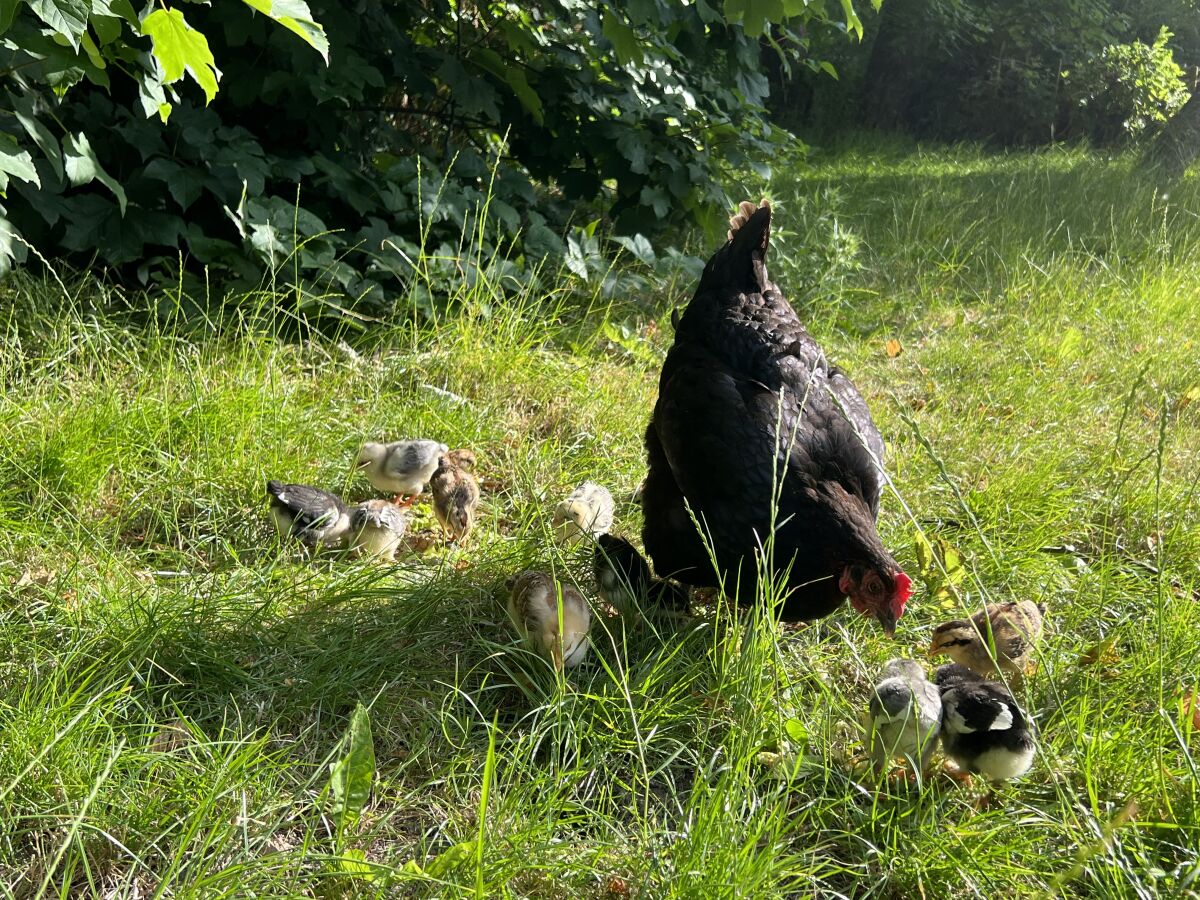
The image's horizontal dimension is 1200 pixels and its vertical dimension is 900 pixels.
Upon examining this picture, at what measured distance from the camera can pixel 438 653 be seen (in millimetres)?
2732

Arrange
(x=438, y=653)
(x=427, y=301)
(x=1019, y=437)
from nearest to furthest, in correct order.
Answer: (x=438, y=653) < (x=1019, y=437) < (x=427, y=301)


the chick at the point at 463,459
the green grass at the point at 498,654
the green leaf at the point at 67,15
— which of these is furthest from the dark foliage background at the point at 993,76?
the green leaf at the point at 67,15

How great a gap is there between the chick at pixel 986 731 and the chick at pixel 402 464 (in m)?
1.89

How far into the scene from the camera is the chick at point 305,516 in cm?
305

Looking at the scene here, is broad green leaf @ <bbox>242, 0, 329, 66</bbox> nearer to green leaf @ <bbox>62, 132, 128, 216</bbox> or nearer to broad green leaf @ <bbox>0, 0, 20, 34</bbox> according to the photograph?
broad green leaf @ <bbox>0, 0, 20, 34</bbox>

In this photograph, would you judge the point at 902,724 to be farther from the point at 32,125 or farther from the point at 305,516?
the point at 32,125

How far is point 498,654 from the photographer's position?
2594mm

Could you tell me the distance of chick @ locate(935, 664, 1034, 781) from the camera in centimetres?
219

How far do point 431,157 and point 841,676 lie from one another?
3752 mm

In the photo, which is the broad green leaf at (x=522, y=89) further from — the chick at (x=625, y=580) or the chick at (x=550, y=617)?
the chick at (x=550, y=617)

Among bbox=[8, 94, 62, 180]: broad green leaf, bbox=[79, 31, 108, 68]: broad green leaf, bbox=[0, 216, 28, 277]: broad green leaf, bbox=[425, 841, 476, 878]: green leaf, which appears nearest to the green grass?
bbox=[425, 841, 476, 878]: green leaf

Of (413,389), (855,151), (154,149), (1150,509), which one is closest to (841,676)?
(1150,509)

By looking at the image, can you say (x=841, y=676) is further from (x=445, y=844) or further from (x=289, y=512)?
(x=289, y=512)

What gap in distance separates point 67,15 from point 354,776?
6.37 ft
